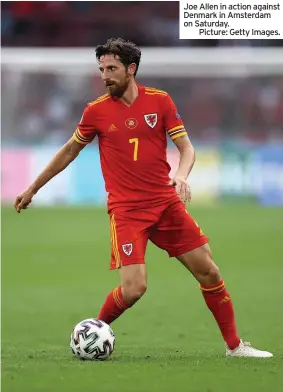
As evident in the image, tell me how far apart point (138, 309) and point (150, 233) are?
3281 mm

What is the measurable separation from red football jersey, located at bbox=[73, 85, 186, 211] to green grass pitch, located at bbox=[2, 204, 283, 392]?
44.5 inches

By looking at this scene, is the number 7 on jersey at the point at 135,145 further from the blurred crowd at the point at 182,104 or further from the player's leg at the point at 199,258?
the blurred crowd at the point at 182,104

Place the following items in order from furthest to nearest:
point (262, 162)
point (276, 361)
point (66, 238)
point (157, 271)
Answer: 1. point (262, 162)
2. point (66, 238)
3. point (157, 271)
4. point (276, 361)

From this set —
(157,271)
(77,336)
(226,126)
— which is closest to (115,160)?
(77,336)

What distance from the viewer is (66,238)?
16141mm

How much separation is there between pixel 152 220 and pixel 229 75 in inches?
644

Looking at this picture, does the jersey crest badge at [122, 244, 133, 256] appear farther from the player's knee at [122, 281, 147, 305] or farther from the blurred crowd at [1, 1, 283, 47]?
the blurred crowd at [1, 1, 283, 47]

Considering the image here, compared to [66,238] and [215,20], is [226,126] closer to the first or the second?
[66,238]

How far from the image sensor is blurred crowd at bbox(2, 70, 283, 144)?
882 inches

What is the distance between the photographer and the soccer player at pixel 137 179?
6484 millimetres

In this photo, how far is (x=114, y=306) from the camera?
6.65m

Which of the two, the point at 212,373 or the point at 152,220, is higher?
the point at 152,220

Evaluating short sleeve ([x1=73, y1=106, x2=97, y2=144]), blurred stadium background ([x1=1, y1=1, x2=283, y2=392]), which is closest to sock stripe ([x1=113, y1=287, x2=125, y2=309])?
short sleeve ([x1=73, y1=106, x2=97, y2=144])

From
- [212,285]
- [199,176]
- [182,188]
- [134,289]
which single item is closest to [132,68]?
[182,188]
